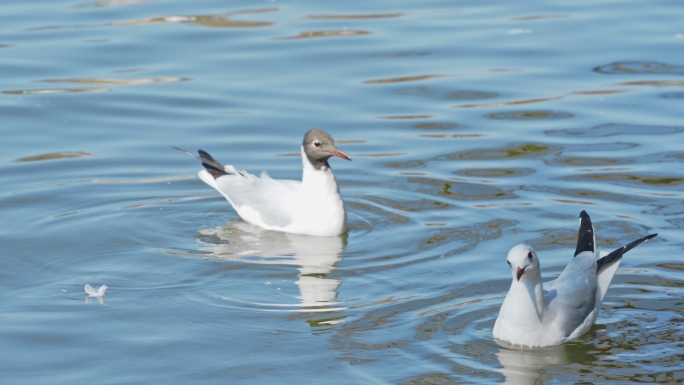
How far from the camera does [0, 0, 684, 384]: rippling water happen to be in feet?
24.5

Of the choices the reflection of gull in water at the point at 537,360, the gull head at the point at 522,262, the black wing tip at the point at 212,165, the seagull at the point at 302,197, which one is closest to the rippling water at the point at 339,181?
the reflection of gull in water at the point at 537,360

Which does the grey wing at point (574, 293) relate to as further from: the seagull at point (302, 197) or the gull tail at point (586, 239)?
the seagull at point (302, 197)

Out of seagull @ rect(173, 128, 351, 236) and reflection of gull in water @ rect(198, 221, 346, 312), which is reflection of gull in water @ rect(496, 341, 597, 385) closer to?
reflection of gull in water @ rect(198, 221, 346, 312)

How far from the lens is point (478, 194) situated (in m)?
10.9

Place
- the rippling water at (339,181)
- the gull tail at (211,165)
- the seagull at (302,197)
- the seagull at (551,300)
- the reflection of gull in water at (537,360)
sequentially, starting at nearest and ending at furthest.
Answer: the reflection of gull in water at (537,360) → the seagull at (551,300) → the rippling water at (339,181) → the seagull at (302,197) → the gull tail at (211,165)

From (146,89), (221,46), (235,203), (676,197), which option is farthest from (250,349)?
(221,46)

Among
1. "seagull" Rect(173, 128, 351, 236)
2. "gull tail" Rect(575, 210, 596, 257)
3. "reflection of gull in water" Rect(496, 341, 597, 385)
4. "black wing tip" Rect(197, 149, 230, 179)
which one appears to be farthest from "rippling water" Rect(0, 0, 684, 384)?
"gull tail" Rect(575, 210, 596, 257)

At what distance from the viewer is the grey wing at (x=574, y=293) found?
7492mm

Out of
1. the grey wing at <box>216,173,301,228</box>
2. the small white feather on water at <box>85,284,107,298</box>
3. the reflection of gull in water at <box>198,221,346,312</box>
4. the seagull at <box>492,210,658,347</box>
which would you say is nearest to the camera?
the seagull at <box>492,210,658,347</box>

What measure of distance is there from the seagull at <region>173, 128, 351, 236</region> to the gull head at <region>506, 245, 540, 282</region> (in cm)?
324

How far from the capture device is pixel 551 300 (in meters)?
7.59

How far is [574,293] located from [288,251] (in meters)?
3.04

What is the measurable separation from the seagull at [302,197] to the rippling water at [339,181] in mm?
172

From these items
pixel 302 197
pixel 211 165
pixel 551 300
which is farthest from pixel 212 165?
pixel 551 300
